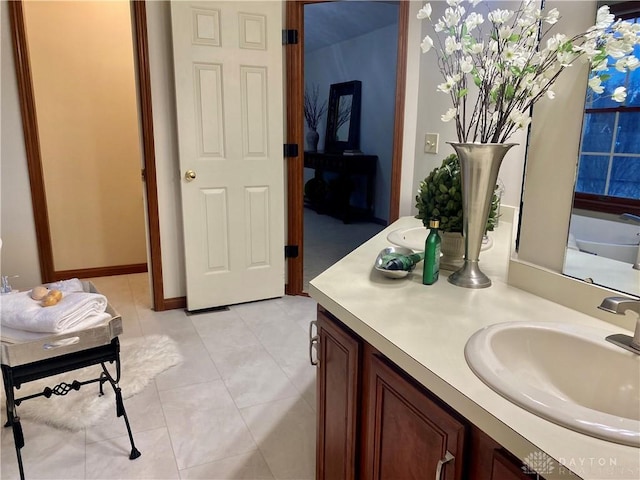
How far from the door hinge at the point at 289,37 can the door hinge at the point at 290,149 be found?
26.0 inches

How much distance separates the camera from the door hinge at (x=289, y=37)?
3.06 metres

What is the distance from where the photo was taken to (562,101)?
1.11m

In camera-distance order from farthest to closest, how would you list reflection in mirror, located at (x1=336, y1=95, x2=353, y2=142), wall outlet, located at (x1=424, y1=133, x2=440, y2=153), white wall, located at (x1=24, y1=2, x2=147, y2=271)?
reflection in mirror, located at (x1=336, y1=95, x2=353, y2=142)
white wall, located at (x1=24, y1=2, x2=147, y2=271)
wall outlet, located at (x1=424, y1=133, x2=440, y2=153)

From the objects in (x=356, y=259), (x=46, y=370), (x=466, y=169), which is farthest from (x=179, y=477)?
(x=466, y=169)

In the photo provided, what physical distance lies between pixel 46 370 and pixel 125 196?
8.34 feet

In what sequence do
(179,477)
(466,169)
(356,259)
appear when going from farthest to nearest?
(179,477) → (356,259) → (466,169)

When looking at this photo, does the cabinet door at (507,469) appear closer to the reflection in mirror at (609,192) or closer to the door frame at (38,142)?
the reflection in mirror at (609,192)

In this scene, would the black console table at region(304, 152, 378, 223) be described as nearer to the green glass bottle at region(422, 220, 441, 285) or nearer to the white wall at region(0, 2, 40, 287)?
the white wall at region(0, 2, 40, 287)

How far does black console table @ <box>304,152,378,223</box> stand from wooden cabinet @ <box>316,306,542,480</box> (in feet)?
15.7

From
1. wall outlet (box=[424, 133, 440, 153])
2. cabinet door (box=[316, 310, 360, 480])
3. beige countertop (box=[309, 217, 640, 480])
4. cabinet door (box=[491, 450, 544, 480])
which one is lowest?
cabinet door (box=[316, 310, 360, 480])

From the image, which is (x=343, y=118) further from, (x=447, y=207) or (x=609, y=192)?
(x=609, y=192)

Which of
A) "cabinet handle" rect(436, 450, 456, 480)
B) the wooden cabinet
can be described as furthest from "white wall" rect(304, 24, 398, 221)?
"cabinet handle" rect(436, 450, 456, 480)

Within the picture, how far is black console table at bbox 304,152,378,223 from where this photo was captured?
19.5 ft

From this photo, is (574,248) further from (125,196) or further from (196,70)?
(125,196)
